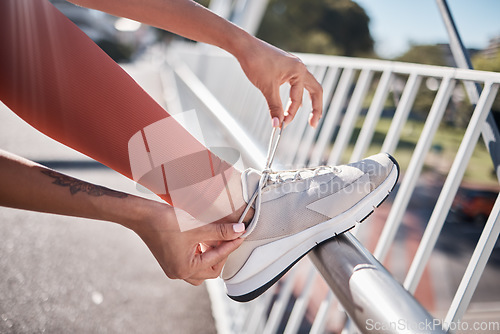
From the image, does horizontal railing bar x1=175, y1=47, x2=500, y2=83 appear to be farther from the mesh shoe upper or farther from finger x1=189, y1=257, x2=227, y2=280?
finger x1=189, y1=257, x2=227, y2=280

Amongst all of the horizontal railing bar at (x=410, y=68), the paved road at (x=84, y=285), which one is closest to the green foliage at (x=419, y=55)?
the horizontal railing bar at (x=410, y=68)

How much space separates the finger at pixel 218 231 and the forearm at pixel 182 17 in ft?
1.74

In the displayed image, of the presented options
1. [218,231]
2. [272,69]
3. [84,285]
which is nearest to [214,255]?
[218,231]

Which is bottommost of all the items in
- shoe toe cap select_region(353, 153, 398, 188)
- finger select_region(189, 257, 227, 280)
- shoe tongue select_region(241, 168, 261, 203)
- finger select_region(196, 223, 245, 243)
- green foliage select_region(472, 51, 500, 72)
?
finger select_region(189, 257, 227, 280)

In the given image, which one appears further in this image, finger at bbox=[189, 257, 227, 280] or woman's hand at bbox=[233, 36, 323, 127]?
woman's hand at bbox=[233, 36, 323, 127]

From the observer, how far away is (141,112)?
0.91 m

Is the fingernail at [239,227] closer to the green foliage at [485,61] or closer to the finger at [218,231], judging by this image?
the finger at [218,231]

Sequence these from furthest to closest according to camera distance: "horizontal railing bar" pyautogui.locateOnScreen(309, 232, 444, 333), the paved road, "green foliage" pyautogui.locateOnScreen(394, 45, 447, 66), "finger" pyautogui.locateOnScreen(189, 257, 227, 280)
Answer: "green foliage" pyautogui.locateOnScreen(394, 45, 447, 66), the paved road, "finger" pyautogui.locateOnScreen(189, 257, 227, 280), "horizontal railing bar" pyautogui.locateOnScreen(309, 232, 444, 333)

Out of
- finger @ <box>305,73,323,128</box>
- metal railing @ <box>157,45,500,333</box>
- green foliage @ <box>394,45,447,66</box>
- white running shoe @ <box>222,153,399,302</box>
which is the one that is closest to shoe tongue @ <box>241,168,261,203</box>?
white running shoe @ <box>222,153,399,302</box>

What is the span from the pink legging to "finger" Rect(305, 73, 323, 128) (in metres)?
0.38

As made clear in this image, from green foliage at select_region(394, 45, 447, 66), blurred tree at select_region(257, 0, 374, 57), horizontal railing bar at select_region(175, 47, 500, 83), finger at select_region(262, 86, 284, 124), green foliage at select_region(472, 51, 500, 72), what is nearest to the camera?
horizontal railing bar at select_region(175, 47, 500, 83)

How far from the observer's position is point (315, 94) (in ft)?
3.83

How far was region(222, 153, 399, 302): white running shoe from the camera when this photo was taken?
0.93 m

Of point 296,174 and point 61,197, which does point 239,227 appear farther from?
point 61,197
